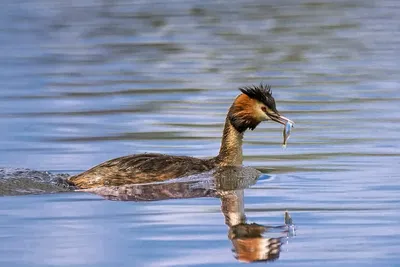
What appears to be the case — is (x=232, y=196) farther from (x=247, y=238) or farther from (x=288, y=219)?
(x=247, y=238)

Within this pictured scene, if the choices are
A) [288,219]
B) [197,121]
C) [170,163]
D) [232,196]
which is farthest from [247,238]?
[197,121]

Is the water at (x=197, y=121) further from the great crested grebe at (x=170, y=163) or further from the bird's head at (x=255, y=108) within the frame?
the bird's head at (x=255, y=108)

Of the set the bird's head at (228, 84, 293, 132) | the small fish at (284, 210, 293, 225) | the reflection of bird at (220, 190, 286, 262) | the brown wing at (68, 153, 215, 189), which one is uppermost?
the bird's head at (228, 84, 293, 132)

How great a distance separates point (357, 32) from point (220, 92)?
11536 mm

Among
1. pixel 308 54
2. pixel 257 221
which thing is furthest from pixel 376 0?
pixel 257 221

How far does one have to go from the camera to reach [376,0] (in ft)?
150

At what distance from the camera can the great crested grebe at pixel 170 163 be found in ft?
49.4

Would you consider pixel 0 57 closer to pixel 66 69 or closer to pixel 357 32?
pixel 66 69

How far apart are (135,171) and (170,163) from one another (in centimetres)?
45

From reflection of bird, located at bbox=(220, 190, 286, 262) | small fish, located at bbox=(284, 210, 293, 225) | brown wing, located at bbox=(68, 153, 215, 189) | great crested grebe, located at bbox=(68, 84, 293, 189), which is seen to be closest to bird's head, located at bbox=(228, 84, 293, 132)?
great crested grebe, located at bbox=(68, 84, 293, 189)

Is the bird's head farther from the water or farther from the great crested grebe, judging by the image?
the water

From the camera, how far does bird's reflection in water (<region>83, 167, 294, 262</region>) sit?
11500 mm

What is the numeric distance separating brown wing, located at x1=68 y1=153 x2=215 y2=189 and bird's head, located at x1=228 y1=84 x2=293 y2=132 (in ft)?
2.56

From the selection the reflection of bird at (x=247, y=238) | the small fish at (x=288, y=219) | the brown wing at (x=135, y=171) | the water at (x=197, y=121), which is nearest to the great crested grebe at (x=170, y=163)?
the brown wing at (x=135, y=171)
